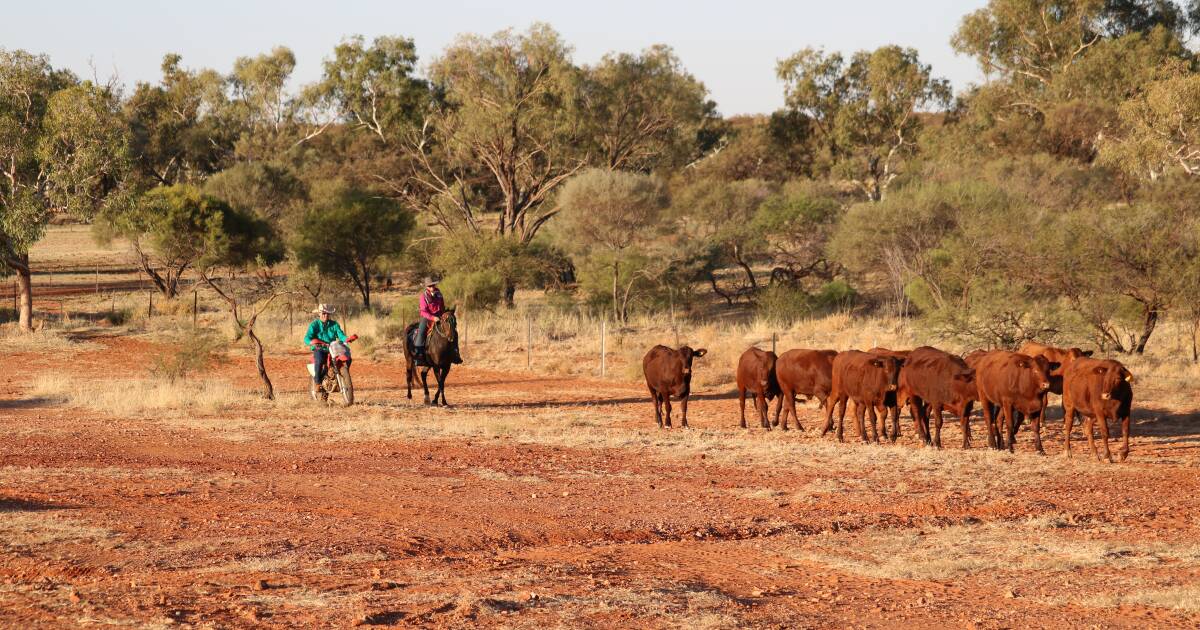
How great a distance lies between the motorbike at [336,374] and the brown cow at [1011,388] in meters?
9.90

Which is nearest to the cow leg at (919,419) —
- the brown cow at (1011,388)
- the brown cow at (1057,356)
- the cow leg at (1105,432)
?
the brown cow at (1011,388)

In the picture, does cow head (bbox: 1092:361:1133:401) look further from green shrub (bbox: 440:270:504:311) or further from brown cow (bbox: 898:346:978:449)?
green shrub (bbox: 440:270:504:311)

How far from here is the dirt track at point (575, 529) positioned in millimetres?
8234

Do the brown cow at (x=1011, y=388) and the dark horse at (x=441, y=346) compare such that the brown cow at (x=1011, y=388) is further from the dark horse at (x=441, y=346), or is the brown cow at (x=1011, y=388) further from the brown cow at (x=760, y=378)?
the dark horse at (x=441, y=346)

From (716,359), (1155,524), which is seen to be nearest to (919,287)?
(716,359)

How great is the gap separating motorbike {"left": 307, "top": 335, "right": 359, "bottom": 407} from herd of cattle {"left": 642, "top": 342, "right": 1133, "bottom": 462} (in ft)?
17.0

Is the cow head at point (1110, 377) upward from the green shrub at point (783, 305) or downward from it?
downward

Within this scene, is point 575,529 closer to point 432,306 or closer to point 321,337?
point 321,337

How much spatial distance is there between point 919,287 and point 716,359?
10905 mm

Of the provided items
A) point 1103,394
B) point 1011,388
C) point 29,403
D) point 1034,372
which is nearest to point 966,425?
point 1011,388

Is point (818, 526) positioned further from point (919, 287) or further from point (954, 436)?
point (919, 287)

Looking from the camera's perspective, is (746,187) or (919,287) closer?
(919,287)

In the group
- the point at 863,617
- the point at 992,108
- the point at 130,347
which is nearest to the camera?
the point at 863,617

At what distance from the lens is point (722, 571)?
944 centimetres
